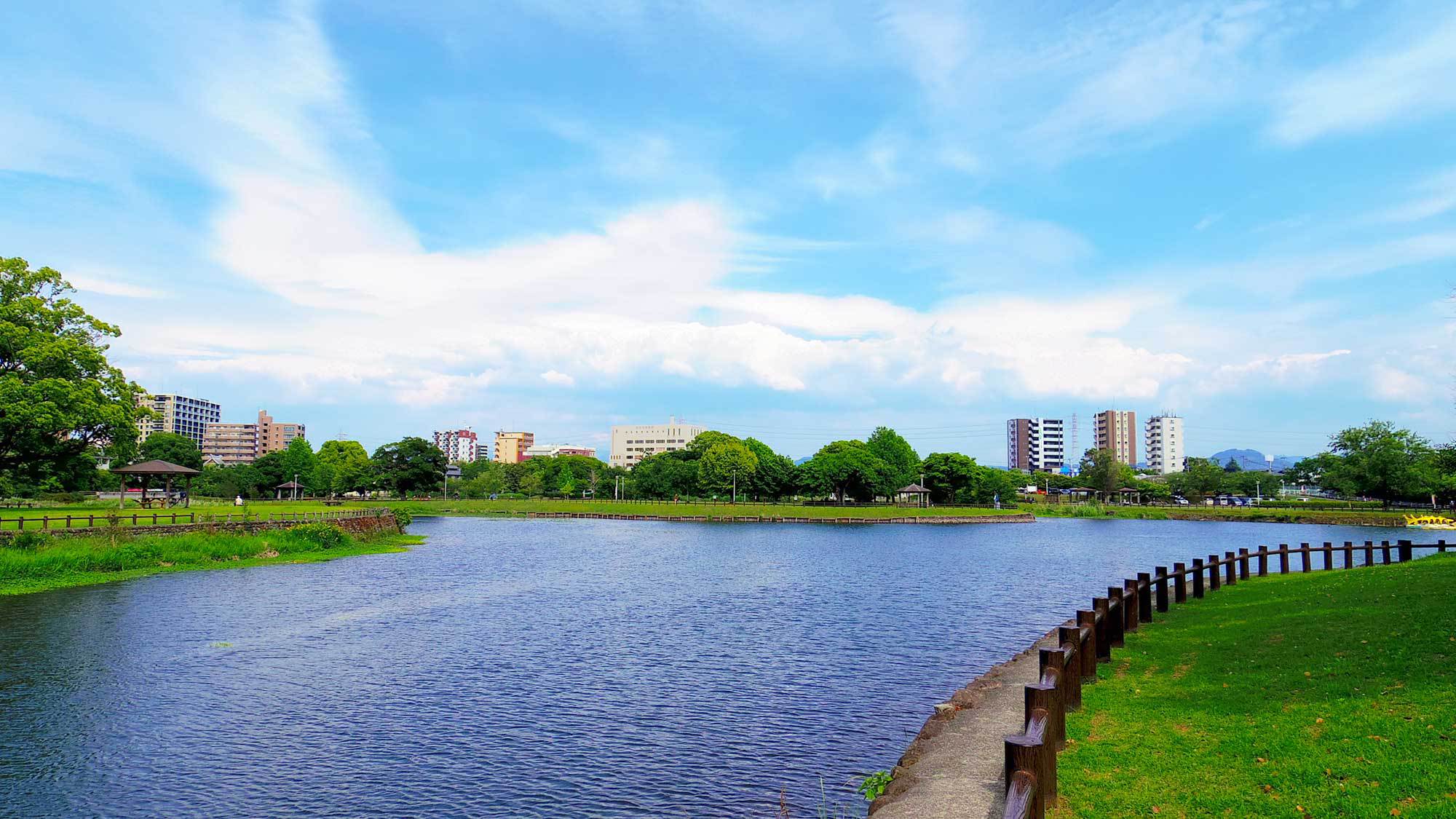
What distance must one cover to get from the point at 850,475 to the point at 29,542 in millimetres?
102790

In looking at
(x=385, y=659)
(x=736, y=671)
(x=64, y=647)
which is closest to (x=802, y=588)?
(x=736, y=671)

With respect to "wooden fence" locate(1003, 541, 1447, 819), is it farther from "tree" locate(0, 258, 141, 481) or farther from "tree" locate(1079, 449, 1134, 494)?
"tree" locate(1079, 449, 1134, 494)

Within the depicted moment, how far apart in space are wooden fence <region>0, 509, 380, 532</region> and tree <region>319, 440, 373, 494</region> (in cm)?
7259

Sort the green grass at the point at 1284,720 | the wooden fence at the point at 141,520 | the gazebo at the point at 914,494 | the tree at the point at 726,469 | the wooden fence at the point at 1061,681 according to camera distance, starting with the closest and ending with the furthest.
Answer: the wooden fence at the point at 1061,681 → the green grass at the point at 1284,720 → the wooden fence at the point at 141,520 → the gazebo at the point at 914,494 → the tree at the point at 726,469

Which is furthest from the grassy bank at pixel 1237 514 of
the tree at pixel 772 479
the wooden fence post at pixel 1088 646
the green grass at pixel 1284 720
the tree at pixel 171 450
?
the tree at pixel 171 450

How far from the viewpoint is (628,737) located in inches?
588

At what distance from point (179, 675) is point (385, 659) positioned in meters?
4.41

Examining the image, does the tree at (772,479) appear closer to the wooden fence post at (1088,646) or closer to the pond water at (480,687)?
the pond water at (480,687)

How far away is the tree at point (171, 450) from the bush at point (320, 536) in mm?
97783

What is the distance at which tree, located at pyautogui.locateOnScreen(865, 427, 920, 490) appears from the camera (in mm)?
134000

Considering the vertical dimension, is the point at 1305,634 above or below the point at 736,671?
above

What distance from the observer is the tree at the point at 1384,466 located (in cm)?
9981

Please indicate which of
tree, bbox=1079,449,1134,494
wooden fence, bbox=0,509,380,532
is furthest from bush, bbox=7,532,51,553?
tree, bbox=1079,449,1134,494

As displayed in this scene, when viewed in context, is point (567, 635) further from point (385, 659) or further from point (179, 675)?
point (179, 675)
